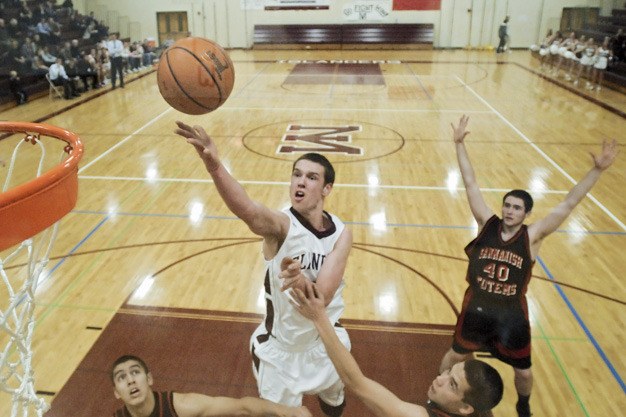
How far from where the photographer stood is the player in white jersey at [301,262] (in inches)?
87.1

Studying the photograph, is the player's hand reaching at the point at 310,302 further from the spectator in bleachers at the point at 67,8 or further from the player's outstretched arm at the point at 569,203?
the spectator in bleachers at the point at 67,8

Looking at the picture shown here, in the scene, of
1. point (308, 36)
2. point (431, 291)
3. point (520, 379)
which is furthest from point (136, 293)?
point (308, 36)

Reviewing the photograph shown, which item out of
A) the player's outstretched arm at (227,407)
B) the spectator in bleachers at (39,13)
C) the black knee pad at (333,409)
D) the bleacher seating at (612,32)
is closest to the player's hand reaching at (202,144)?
the player's outstretched arm at (227,407)

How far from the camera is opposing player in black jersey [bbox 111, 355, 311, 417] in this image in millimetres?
2852

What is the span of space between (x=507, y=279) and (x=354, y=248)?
2658 millimetres

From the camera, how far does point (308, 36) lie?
23.2m

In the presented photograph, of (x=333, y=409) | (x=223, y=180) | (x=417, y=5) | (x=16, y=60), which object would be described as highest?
(x=417, y=5)

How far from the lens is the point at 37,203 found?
7.09ft

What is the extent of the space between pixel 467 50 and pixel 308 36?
6895 mm

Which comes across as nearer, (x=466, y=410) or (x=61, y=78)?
(x=466, y=410)

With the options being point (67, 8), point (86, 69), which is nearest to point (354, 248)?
point (86, 69)

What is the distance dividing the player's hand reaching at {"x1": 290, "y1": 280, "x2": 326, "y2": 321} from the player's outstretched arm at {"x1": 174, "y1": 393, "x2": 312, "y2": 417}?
1.03 metres

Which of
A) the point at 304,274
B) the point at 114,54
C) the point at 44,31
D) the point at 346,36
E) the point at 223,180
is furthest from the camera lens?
the point at 346,36

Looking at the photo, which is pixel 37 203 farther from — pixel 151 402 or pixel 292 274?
pixel 151 402
